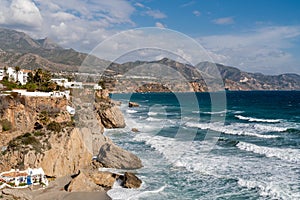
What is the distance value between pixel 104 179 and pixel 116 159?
10.9 feet

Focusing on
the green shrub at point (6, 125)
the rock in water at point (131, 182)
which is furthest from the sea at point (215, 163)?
the green shrub at point (6, 125)

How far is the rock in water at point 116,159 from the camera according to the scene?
18.8m

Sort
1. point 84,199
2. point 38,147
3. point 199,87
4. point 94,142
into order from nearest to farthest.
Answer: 1. point 84,199
2. point 38,147
3. point 94,142
4. point 199,87

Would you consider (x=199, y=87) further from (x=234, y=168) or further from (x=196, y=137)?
(x=234, y=168)

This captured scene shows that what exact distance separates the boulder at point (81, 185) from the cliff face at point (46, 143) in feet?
6.78

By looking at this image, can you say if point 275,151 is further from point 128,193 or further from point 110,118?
point 110,118

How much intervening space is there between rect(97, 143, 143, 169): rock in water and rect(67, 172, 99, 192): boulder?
12.6 feet

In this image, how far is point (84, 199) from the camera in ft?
45.1

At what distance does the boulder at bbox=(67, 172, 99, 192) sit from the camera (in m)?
14.4

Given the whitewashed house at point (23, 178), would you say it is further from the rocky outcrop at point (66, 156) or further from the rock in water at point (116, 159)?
the rock in water at point (116, 159)

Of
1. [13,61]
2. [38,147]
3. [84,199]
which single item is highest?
[13,61]

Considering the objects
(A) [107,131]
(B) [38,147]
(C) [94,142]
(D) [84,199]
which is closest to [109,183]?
(D) [84,199]

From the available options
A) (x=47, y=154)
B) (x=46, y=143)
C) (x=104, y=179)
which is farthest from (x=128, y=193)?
(x=46, y=143)

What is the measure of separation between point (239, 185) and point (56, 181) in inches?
373
